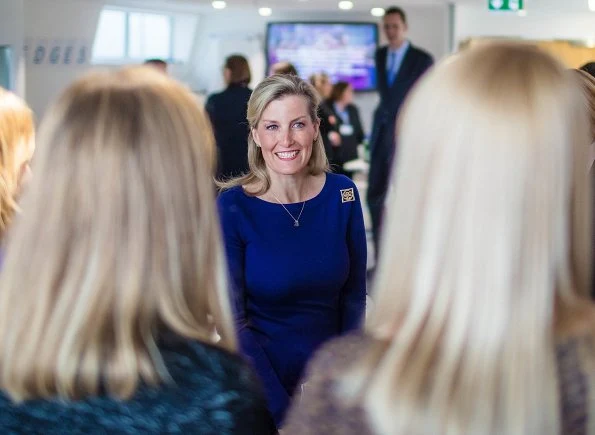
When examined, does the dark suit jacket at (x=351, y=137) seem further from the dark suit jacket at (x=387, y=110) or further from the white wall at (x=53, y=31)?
the white wall at (x=53, y=31)

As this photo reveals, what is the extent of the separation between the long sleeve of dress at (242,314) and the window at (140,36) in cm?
1178

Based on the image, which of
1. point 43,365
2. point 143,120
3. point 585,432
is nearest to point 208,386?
point 43,365

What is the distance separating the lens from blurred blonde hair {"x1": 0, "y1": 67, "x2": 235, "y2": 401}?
1.26 metres

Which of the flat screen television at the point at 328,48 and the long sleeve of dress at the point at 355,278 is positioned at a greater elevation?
the flat screen television at the point at 328,48

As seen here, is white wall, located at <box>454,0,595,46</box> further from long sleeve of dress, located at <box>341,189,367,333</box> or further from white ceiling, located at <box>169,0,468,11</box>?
long sleeve of dress, located at <box>341,189,367,333</box>

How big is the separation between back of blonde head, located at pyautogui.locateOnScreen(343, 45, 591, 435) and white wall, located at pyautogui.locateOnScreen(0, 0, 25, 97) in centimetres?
796

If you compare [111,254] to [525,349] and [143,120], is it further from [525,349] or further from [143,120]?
[525,349]

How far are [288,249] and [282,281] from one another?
107 millimetres

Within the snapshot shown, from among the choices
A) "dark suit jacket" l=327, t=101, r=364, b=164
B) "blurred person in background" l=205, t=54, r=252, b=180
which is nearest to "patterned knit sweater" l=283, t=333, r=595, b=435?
"blurred person in background" l=205, t=54, r=252, b=180

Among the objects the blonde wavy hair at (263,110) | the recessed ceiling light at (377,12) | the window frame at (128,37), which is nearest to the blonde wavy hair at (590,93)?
the blonde wavy hair at (263,110)

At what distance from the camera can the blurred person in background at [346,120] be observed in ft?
33.9

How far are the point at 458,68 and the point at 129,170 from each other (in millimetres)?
472

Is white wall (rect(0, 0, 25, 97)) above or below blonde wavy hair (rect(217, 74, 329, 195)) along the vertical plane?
above

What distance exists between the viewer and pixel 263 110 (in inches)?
119
